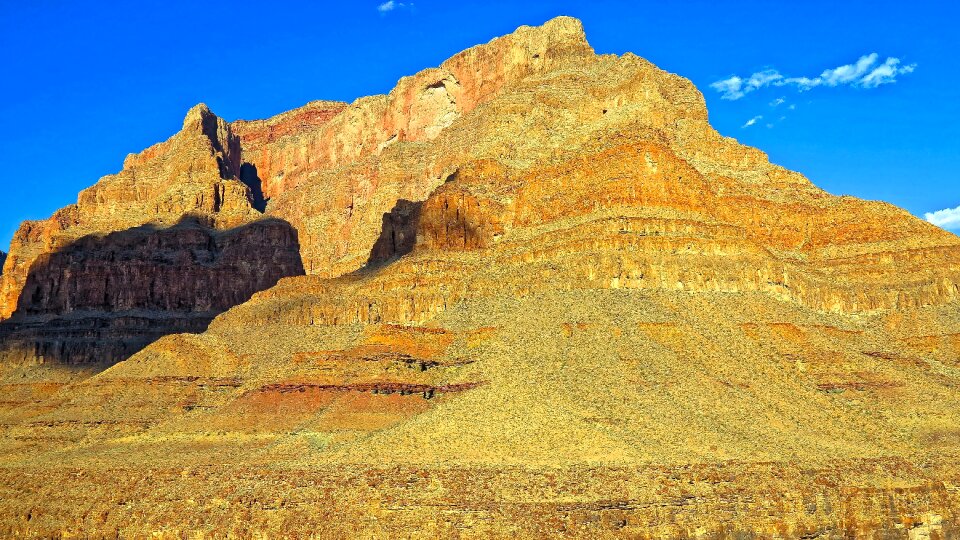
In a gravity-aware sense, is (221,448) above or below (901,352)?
below

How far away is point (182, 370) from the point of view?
11162cm

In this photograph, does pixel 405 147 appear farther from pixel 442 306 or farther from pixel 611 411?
pixel 611 411

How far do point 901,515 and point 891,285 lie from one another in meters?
50.2

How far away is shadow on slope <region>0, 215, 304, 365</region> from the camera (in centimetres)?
16638

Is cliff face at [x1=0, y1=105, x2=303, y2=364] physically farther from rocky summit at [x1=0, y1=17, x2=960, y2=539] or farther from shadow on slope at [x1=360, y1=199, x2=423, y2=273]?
shadow on slope at [x1=360, y1=199, x2=423, y2=273]

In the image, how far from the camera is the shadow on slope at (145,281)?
166375mm

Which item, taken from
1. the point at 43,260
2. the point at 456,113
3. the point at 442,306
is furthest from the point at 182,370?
the point at 456,113

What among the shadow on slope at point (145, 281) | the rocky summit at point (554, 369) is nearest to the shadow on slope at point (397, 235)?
the rocky summit at point (554, 369)

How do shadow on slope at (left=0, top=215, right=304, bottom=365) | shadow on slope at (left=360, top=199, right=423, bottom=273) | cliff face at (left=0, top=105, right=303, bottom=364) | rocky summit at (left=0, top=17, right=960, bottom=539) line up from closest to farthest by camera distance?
rocky summit at (left=0, top=17, right=960, bottom=539), shadow on slope at (left=360, top=199, right=423, bottom=273), shadow on slope at (left=0, top=215, right=304, bottom=365), cliff face at (left=0, top=105, right=303, bottom=364)

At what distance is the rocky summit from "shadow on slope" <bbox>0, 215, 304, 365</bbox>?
1251mm

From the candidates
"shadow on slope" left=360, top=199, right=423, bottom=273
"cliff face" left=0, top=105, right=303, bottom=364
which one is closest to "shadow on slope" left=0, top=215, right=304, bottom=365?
"cliff face" left=0, top=105, right=303, bottom=364

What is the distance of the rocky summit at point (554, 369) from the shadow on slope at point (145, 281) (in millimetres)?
1251

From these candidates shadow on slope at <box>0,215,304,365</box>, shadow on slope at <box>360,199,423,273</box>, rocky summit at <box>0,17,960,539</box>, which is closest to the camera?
rocky summit at <box>0,17,960,539</box>

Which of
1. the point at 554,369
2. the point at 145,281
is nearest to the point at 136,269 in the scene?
the point at 145,281
